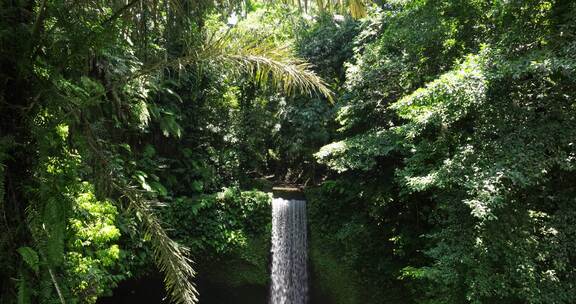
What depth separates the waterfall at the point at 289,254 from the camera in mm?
9484

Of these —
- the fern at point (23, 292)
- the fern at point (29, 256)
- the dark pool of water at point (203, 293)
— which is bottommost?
the dark pool of water at point (203, 293)

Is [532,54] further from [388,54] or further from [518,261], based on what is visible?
[388,54]

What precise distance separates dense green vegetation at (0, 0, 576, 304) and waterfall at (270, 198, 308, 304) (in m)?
0.30

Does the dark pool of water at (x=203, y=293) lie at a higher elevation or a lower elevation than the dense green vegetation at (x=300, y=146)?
lower

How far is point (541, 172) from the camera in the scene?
13.3 feet

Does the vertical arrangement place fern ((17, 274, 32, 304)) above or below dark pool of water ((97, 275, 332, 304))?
above

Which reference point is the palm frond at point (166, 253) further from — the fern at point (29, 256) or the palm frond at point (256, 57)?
the palm frond at point (256, 57)

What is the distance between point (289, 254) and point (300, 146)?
9.19 feet

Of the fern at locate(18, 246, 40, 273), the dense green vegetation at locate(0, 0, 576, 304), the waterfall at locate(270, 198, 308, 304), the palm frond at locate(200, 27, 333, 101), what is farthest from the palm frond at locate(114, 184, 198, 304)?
the waterfall at locate(270, 198, 308, 304)

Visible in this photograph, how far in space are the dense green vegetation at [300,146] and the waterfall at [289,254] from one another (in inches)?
11.9

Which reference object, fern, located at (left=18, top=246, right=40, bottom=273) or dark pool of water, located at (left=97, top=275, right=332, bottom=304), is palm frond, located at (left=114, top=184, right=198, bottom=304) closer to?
fern, located at (left=18, top=246, right=40, bottom=273)

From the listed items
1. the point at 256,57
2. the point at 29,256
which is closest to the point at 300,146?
the point at 256,57

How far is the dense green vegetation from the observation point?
210cm

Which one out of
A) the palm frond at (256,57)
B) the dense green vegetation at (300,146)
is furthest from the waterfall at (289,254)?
the palm frond at (256,57)
